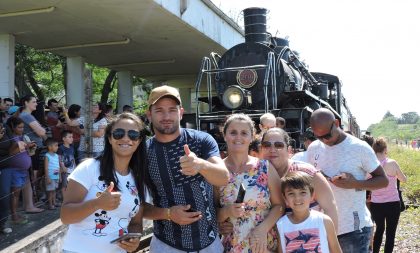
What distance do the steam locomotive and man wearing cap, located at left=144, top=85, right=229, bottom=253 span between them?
169 inches

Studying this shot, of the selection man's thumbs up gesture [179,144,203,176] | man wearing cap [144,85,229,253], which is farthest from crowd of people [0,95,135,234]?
man's thumbs up gesture [179,144,203,176]

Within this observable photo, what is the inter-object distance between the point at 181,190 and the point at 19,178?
3.74 metres

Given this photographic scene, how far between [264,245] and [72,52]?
1057 cm

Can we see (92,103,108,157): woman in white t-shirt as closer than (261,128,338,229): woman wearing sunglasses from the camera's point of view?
No

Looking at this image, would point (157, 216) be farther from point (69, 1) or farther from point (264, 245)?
point (69, 1)

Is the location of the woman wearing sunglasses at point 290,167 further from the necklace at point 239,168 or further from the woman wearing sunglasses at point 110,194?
the woman wearing sunglasses at point 110,194

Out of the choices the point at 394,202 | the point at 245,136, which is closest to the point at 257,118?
the point at 394,202

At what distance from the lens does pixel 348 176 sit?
3.67 meters

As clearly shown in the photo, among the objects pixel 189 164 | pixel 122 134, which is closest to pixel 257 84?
pixel 122 134

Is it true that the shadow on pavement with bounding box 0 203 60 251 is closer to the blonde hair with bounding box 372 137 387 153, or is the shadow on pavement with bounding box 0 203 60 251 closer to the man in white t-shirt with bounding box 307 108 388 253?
the man in white t-shirt with bounding box 307 108 388 253

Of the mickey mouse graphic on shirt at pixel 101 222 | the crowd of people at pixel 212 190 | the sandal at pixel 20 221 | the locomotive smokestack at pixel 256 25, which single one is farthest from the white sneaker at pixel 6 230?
the locomotive smokestack at pixel 256 25

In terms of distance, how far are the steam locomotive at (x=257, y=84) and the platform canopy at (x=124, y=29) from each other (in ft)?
3.88

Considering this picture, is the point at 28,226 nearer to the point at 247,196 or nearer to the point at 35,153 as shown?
the point at 35,153

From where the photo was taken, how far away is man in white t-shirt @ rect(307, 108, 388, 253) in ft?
12.1
